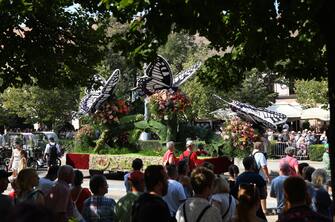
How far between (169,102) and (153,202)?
12.1 metres

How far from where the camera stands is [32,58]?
9828mm

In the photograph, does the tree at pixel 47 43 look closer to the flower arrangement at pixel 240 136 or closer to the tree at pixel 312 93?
the flower arrangement at pixel 240 136

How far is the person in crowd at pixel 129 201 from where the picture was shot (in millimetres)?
5922

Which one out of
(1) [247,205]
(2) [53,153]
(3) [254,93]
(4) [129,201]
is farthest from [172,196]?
(3) [254,93]

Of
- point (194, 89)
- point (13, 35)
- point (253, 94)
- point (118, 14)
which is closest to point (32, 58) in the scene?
point (13, 35)

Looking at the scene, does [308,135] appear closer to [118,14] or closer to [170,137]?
[170,137]

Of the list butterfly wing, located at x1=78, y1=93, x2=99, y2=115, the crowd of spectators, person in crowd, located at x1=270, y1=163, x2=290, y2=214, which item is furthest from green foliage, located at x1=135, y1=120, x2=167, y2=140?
the crowd of spectators

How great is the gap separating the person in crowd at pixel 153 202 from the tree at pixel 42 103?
39381 mm

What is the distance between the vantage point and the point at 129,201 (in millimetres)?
5938

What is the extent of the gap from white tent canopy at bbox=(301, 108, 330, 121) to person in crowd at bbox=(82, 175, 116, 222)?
124 ft

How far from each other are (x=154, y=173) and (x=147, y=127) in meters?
12.6

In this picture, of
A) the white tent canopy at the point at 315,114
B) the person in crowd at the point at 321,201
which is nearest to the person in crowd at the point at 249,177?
the person in crowd at the point at 321,201

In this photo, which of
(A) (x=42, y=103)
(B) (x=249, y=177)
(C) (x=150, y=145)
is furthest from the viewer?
(A) (x=42, y=103)

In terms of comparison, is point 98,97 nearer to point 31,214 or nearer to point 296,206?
point 296,206
